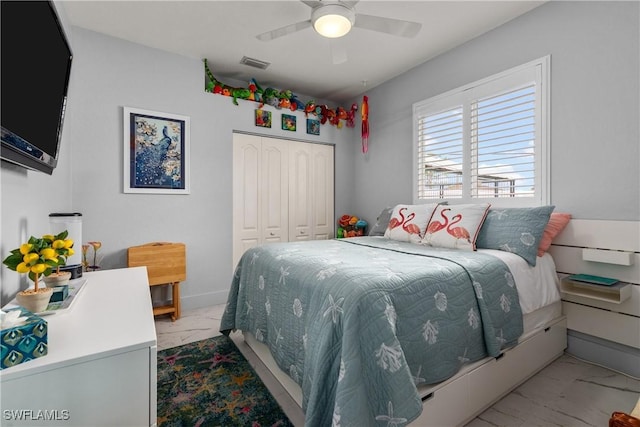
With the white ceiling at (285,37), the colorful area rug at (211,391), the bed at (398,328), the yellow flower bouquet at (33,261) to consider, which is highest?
the white ceiling at (285,37)

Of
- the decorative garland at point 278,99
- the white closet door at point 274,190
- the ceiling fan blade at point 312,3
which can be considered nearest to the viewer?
the ceiling fan blade at point 312,3

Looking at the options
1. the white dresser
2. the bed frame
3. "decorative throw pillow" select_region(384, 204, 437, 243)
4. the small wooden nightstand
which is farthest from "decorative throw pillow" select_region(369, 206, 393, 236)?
the white dresser

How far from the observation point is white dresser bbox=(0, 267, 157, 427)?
729 millimetres

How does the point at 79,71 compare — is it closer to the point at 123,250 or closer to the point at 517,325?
the point at 123,250

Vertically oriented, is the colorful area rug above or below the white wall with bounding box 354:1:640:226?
below

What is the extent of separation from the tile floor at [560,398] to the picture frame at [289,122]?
8.55 ft

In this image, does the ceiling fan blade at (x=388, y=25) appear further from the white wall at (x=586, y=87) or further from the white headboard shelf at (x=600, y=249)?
the white headboard shelf at (x=600, y=249)

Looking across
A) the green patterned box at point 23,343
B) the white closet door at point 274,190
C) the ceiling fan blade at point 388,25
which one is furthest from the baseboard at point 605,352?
A: the green patterned box at point 23,343

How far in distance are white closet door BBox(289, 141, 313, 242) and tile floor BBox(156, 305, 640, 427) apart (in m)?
1.91

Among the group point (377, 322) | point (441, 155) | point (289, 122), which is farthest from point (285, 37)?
point (377, 322)

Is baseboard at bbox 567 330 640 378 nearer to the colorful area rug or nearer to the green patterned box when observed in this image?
the colorful area rug

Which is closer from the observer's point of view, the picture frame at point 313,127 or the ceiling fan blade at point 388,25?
the ceiling fan blade at point 388,25

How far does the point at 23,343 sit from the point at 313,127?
12.0ft

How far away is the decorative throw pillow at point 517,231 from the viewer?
197 cm
